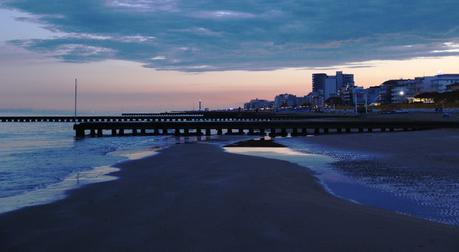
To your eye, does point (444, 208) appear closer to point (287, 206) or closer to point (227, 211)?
point (287, 206)

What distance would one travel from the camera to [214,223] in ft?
25.3

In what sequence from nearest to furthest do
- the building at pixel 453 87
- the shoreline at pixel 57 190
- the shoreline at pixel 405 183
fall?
the shoreline at pixel 405 183
the shoreline at pixel 57 190
the building at pixel 453 87

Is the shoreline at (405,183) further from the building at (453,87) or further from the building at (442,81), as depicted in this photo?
the building at (442,81)

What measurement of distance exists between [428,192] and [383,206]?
2126 millimetres

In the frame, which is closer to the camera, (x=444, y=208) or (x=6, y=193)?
(x=444, y=208)

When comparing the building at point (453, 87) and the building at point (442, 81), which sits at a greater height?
the building at point (442, 81)

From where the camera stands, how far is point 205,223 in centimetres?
773

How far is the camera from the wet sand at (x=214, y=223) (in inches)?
253

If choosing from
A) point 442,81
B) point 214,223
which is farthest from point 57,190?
point 442,81

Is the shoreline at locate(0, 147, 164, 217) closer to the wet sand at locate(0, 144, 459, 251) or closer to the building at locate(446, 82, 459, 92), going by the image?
the wet sand at locate(0, 144, 459, 251)

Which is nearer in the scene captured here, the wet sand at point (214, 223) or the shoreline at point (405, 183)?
the wet sand at point (214, 223)

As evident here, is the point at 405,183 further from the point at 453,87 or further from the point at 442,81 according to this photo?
the point at 442,81

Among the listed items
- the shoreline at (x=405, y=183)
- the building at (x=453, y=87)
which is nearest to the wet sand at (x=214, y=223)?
the shoreline at (x=405, y=183)

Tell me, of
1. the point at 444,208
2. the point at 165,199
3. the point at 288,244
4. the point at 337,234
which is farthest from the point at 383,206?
the point at 165,199
